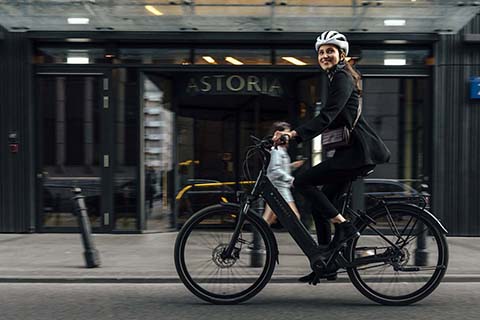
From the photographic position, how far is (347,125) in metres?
4.97

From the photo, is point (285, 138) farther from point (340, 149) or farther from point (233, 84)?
point (233, 84)

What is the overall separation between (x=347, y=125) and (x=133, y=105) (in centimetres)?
566

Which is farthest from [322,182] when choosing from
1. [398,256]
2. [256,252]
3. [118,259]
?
[118,259]

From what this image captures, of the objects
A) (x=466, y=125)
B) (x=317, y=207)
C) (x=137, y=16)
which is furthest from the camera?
(x=466, y=125)

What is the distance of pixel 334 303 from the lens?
17.4 ft

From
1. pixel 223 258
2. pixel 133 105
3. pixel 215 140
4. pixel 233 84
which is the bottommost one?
pixel 223 258

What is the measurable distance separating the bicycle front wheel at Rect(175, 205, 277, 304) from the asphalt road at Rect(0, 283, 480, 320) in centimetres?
16

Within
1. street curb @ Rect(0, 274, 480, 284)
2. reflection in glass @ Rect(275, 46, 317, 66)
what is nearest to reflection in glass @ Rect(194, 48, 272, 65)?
reflection in glass @ Rect(275, 46, 317, 66)

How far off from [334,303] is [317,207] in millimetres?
1003

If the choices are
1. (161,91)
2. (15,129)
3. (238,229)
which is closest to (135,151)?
(161,91)

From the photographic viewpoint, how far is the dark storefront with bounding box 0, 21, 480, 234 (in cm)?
973

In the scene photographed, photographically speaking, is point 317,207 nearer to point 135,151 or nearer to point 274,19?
point 274,19

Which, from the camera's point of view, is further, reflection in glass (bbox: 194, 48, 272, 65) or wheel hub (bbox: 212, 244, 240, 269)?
reflection in glass (bbox: 194, 48, 272, 65)

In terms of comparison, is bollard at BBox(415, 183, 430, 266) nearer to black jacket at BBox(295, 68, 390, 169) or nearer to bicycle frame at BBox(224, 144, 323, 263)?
black jacket at BBox(295, 68, 390, 169)
